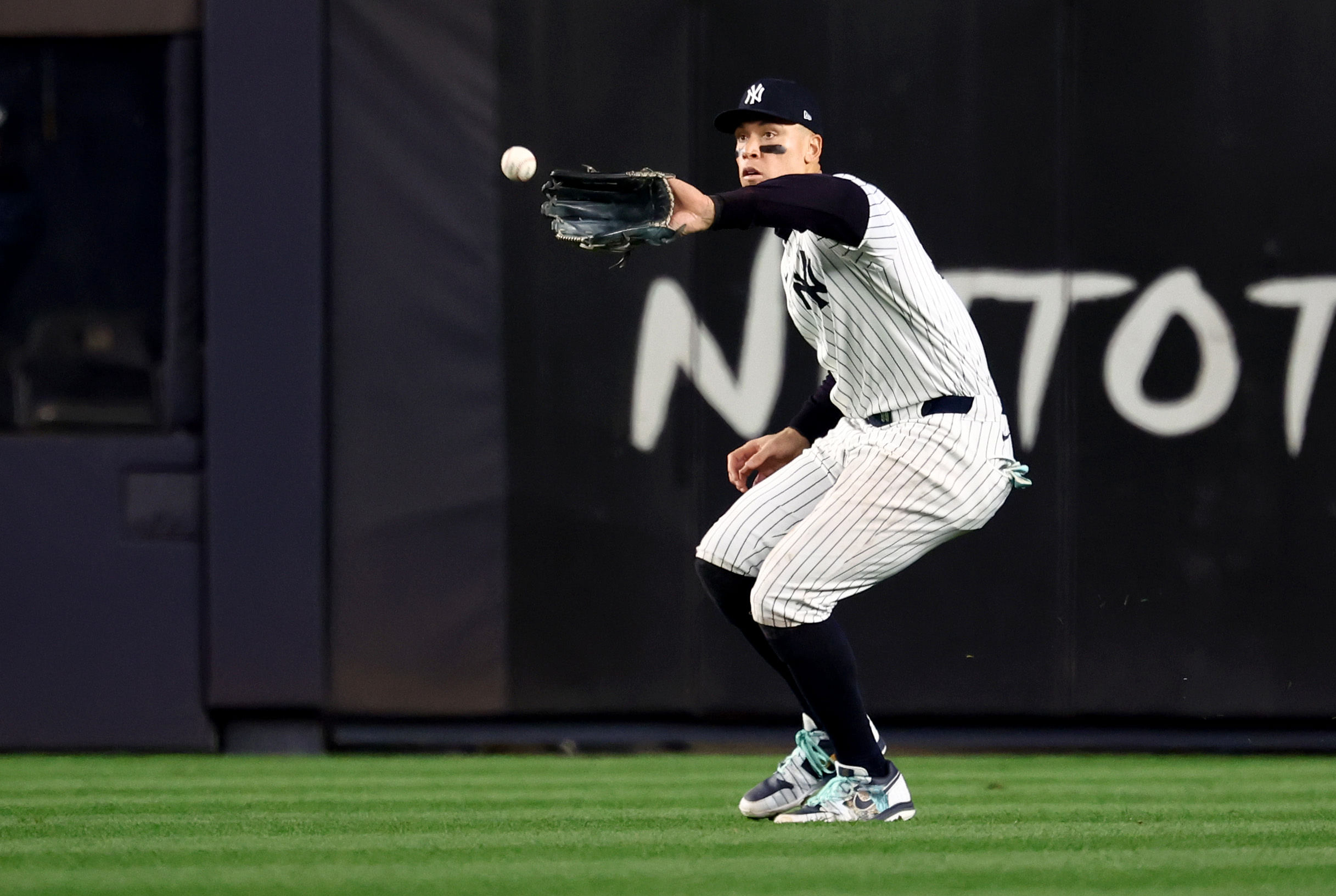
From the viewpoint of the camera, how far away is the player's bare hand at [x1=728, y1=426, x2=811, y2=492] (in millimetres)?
4633

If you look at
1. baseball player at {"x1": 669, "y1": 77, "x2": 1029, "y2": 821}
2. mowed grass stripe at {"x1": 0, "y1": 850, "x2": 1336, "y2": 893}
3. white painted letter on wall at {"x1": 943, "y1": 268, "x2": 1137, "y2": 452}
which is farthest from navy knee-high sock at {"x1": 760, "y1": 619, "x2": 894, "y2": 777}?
white painted letter on wall at {"x1": 943, "y1": 268, "x2": 1137, "y2": 452}

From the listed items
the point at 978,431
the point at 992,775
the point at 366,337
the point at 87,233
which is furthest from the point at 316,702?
the point at 978,431

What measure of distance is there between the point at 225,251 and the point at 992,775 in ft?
10.8

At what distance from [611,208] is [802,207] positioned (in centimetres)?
38


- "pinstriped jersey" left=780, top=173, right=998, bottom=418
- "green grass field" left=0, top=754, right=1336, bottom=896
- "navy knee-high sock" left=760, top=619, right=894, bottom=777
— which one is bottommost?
"green grass field" left=0, top=754, right=1336, bottom=896

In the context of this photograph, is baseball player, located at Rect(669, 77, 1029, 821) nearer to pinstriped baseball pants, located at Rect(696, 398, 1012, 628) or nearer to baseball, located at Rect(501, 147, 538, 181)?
pinstriped baseball pants, located at Rect(696, 398, 1012, 628)

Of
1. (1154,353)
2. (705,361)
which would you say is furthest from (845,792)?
(1154,353)

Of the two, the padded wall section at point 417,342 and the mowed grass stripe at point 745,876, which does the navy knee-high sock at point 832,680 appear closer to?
the mowed grass stripe at point 745,876

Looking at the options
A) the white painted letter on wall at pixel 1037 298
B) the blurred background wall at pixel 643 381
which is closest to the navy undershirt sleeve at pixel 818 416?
the blurred background wall at pixel 643 381

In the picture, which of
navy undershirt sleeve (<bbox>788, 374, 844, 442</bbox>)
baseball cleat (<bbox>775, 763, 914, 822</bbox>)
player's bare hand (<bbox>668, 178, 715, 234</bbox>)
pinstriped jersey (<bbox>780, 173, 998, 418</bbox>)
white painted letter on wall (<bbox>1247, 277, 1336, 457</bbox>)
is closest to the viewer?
player's bare hand (<bbox>668, 178, 715, 234</bbox>)

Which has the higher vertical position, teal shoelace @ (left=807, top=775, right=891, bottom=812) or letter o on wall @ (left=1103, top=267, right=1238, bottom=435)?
letter o on wall @ (left=1103, top=267, right=1238, bottom=435)

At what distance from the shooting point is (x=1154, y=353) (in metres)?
6.57

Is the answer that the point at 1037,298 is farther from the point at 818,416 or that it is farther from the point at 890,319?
the point at 890,319

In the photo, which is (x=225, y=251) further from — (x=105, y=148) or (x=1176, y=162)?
(x=1176, y=162)
